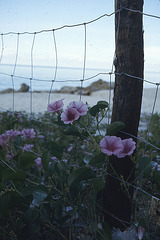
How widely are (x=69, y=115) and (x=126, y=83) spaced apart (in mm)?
340

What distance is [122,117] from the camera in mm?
1466

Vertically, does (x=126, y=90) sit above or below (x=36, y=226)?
above

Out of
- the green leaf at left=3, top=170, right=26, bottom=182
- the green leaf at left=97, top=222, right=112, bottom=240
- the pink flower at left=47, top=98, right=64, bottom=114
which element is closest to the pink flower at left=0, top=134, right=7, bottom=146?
the green leaf at left=3, top=170, right=26, bottom=182

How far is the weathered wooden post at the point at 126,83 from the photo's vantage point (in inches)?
55.7

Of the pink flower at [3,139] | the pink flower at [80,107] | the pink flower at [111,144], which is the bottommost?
the pink flower at [3,139]

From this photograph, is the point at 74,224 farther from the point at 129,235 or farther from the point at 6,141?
the point at 6,141

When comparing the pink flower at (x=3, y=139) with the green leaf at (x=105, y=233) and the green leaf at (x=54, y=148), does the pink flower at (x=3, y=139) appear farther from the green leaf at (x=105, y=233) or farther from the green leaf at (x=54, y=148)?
the green leaf at (x=105, y=233)

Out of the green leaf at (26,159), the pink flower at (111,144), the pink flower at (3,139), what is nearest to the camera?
the pink flower at (111,144)

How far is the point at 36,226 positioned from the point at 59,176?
269 mm

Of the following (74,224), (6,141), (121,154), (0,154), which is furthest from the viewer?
(6,141)

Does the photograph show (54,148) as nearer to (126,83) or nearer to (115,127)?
(115,127)

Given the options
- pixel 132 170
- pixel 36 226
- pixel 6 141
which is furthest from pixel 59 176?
pixel 6 141

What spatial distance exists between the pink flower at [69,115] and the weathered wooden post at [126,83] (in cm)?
27

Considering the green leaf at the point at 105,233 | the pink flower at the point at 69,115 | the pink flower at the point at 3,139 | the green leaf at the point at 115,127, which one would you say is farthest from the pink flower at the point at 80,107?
the pink flower at the point at 3,139
